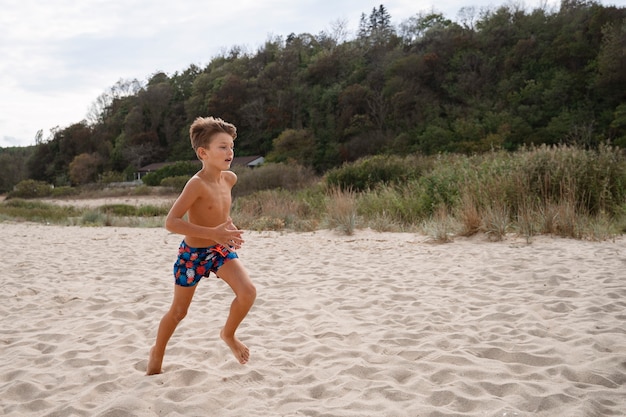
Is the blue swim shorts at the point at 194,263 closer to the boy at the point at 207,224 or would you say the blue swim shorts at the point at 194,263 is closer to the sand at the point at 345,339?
the boy at the point at 207,224

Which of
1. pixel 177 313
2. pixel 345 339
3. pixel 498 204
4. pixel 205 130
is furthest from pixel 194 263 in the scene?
pixel 498 204

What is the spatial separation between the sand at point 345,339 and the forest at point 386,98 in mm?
20513

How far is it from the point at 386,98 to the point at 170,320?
146 feet

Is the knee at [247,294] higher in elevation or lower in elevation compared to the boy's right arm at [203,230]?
lower

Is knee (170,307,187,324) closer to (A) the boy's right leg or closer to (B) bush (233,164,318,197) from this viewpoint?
(A) the boy's right leg

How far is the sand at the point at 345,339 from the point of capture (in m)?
2.68

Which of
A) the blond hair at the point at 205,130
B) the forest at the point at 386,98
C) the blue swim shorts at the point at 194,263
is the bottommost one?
the blue swim shorts at the point at 194,263

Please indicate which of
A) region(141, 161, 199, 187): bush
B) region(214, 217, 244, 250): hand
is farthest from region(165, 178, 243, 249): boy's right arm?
region(141, 161, 199, 187): bush

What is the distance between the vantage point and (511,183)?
9562mm

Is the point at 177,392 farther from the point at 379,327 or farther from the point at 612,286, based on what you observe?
the point at 612,286

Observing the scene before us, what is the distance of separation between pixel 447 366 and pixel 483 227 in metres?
5.68

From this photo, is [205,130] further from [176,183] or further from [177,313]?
[176,183]

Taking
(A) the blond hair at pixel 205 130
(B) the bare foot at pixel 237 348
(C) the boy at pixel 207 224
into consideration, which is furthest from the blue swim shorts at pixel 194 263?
(A) the blond hair at pixel 205 130

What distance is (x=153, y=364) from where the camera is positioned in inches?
123
